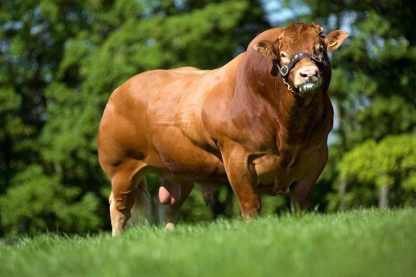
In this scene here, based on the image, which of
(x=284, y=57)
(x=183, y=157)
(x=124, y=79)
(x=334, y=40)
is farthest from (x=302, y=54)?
(x=124, y=79)

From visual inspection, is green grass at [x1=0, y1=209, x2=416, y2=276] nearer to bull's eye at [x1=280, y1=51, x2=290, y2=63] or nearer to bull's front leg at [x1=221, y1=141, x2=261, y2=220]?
bull's front leg at [x1=221, y1=141, x2=261, y2=220]

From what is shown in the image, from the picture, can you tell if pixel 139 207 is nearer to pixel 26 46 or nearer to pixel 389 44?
pixel 389 44

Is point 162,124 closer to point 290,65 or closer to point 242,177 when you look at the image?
point 242,177

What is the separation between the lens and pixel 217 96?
8133 mm

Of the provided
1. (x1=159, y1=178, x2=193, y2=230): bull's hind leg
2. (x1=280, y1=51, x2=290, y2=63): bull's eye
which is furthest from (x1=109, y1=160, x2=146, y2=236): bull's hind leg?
(x1=280, y1=51, x2=290, y2=63): bull's eye

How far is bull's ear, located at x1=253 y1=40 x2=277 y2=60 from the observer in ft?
24.9

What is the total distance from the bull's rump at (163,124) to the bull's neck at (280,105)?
546 mm

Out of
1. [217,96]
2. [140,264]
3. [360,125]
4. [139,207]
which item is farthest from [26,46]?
[140,264]

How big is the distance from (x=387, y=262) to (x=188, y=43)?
2216 cm

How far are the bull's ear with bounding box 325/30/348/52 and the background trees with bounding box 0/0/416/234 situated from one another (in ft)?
49.7

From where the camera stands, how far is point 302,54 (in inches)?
290

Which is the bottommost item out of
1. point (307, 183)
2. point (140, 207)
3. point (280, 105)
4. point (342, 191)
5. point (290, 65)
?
point (342, 191)

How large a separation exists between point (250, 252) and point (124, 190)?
4.66m

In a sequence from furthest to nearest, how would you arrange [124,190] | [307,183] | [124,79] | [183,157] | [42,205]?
[42,205]
[124,79]
[124,190]
[183,157]
[307,183]
